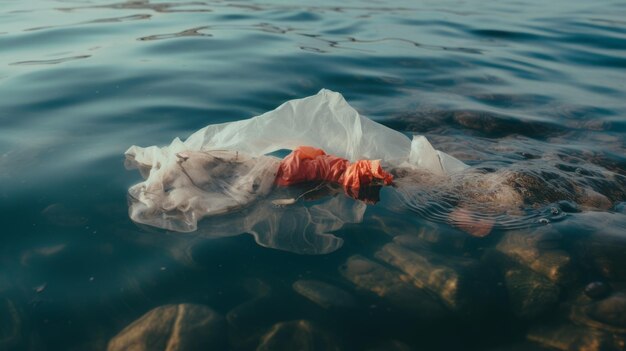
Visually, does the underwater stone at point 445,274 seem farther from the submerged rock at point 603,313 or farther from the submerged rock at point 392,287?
the submerged rock at point 603,313

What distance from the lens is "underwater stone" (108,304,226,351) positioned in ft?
6.44

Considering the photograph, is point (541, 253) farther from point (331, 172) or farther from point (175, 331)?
point (175, 331)

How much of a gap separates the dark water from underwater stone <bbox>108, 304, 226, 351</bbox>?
0.12 feet

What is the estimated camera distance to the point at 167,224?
105 inches

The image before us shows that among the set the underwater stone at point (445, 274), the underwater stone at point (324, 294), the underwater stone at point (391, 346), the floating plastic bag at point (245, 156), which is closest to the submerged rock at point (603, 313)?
the underwater stone at point (445, 274)

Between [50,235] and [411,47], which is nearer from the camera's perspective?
[50,235]

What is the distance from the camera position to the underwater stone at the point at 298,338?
1.95 meters

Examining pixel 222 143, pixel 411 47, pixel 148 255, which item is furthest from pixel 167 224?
pixel 411 47

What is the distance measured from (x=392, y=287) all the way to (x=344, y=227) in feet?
1.74

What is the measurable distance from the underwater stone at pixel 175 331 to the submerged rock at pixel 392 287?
0.61 meters

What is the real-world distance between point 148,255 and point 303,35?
6.33 m

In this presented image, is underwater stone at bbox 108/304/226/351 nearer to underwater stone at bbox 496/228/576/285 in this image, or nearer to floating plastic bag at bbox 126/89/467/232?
floating plastic bag at bbox 126/89/467/232

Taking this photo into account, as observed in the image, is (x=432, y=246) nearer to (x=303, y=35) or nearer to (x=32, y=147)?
(x=32, y=147)

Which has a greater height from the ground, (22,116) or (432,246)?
(432,246)
